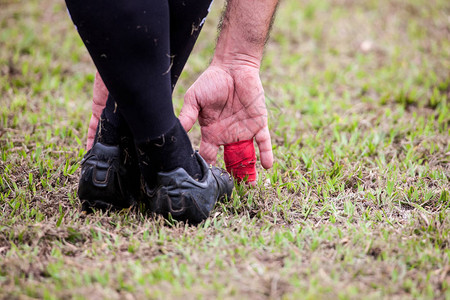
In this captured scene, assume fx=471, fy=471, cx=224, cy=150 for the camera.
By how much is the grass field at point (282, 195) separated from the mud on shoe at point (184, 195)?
5 centimetres

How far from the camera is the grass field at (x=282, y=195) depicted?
1345 mm

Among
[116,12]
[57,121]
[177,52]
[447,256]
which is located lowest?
[447,256]

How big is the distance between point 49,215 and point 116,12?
82 cm

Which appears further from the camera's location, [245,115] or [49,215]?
[245,115]

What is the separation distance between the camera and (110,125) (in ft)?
5.41

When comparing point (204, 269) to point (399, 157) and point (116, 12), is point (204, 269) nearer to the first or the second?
point (116, 12)

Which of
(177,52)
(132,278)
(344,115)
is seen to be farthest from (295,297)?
(344,115)

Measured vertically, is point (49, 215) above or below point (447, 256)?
above

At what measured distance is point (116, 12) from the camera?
4.47 feet

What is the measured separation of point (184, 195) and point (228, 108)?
47 centimetres

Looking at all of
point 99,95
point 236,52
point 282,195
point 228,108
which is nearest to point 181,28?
point 236,52

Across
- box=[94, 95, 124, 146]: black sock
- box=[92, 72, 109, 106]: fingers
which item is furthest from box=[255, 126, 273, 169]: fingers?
box=[92, 72, 109, 106]: fingers

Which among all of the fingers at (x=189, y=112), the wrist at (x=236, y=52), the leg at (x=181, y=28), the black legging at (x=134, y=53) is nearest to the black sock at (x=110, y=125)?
the leg at (x=181, y=28)

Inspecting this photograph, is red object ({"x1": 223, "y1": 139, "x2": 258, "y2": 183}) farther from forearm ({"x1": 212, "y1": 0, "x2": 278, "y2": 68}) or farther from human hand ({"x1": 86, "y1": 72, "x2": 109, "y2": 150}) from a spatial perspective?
human hand ({"x1": 86, "y1": 72, "x2": 109, "y2": 150})
